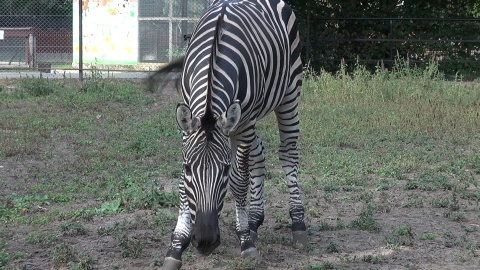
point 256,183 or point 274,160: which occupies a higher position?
point 256,183

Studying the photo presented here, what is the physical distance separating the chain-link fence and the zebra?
13451 millimetres

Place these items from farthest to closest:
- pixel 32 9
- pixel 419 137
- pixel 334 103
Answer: pixel 32 9, pixel 334 103, pixel 419 137

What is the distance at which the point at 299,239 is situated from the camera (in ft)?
18.5

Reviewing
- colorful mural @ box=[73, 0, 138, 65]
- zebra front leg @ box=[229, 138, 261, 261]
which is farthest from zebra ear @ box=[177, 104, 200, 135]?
colorful mural @ box=[73, 0, 138, 65]

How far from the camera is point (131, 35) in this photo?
70.3 feet

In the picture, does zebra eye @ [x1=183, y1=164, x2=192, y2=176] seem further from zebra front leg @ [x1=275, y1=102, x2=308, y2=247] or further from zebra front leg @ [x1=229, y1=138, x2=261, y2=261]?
zebra front leg @ [x1=275, y1=102, x2=308, y2=247]

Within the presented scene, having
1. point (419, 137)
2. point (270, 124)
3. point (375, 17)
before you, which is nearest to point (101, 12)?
point (375, 17)

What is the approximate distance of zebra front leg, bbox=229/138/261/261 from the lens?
514cm

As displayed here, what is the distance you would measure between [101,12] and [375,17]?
8.50m

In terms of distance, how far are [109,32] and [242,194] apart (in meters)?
17.1

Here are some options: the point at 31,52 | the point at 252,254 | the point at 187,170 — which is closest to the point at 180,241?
the point at 252,254

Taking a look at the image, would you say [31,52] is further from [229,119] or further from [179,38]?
[229,119]

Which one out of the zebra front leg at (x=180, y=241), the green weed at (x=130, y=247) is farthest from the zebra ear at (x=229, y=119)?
the green weed at (x=130, y=247)

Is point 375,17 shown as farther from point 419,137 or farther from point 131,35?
point 419,137
